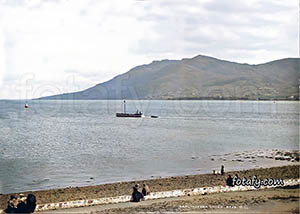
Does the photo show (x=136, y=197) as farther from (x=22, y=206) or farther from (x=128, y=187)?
(x=22, y=206)

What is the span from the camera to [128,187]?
76.6ft

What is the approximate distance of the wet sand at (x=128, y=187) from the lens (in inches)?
826

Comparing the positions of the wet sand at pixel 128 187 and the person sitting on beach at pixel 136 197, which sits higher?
the person sitting on beach at pixel 136 197

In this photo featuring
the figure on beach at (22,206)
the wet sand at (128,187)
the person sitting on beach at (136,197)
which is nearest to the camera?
the figure on beach at (22,206)

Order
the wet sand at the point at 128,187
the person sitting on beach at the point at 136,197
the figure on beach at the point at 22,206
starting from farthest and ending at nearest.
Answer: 1. the wet sand at the point at 128,187
2. the person sitting on beach at the point at 136,197
3. the figure on beach at the point at 22,206

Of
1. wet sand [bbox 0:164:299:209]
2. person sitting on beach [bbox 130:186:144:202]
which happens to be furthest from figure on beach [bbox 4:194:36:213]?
person sitting on beach [bbox 130:186:144:202]

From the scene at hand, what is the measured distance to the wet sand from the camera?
20969 millimetres

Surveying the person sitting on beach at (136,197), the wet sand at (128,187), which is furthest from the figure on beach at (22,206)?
the person sitting on beach at (136,197)

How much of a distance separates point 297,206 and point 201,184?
6599 millimetres

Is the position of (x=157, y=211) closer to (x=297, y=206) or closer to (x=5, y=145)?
(x=297, y=206)

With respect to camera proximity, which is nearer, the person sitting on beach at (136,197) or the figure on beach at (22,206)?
the figure on beach at (22,206)

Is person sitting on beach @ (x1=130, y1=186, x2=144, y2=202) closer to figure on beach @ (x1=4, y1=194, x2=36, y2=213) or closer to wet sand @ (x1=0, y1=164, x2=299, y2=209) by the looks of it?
wet sand @ (x1=0, y1=164, x2=299, y2=209)

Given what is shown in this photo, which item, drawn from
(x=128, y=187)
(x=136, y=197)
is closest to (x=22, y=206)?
(x=136, y=197)

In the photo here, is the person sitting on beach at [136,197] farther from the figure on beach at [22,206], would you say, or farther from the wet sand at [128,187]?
the figure on beach at [22,206]
